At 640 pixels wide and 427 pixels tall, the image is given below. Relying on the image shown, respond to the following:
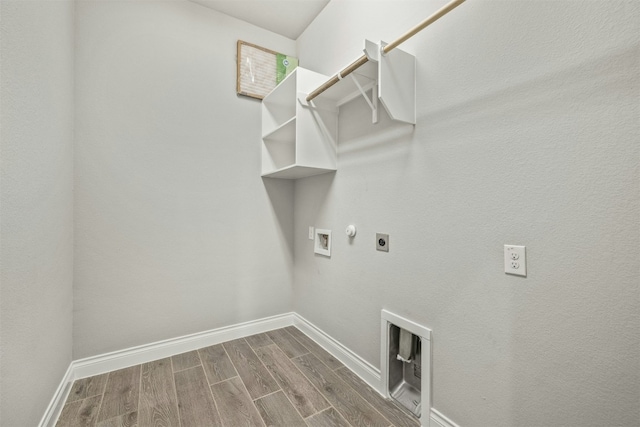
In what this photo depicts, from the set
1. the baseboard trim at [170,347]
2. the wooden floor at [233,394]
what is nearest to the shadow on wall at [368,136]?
the wooden floor at [233,394]

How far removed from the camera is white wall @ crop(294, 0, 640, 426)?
806mm

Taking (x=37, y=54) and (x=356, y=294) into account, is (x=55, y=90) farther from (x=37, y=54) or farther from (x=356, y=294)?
(x=356, y=294)

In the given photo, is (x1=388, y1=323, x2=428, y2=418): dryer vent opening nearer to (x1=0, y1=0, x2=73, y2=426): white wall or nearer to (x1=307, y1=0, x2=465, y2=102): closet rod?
(x1=307, y1=0, x2=465, y2=102): closet rod

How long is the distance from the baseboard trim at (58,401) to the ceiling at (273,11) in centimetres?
269

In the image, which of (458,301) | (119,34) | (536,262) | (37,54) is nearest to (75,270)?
(37,54)

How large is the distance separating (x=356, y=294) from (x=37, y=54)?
2.00 meters

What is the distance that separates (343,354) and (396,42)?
1.86 meters

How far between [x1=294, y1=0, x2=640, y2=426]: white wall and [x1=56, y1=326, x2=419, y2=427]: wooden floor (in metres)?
0.28

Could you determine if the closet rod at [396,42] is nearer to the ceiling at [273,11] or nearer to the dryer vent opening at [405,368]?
the ceiling at [273,11]

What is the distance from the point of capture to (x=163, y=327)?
198 centimetres

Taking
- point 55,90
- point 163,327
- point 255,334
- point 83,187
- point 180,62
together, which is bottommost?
point 255,334

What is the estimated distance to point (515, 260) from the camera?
3.32 ft

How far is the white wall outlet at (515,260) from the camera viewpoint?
0.99 metres

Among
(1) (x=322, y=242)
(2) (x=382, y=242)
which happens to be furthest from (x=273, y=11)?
(2) (x=382, y=242)
